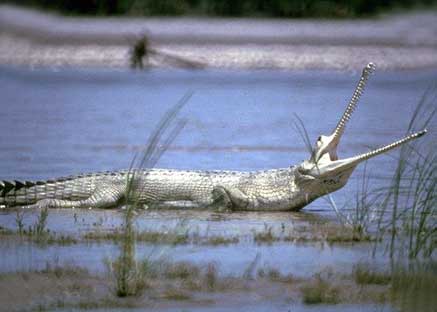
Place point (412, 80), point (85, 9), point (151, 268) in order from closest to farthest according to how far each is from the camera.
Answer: point (151, 268)
point (85, 9)
point (412, 80)

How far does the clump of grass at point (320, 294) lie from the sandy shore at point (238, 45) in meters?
18.9

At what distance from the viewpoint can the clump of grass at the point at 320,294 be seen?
8.13 metres

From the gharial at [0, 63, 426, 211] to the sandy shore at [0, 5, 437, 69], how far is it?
15.3m

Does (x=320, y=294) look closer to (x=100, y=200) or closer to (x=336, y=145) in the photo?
(x=336, y=145)

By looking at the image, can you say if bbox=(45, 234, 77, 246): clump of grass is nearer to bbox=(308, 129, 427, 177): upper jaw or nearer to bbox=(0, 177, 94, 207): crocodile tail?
bbox=(0, 177, 94, 207): crocodile tail

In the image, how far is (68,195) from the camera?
12.0 m

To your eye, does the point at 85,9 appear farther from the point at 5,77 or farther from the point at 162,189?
the point at 162,189

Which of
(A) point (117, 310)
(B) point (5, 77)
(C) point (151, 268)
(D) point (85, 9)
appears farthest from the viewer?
(B) point (5, 77)

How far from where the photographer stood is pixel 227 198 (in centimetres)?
1173

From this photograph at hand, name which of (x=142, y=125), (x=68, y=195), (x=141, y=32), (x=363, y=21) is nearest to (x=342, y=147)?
(x=142, y=125)

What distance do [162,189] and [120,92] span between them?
14723 millimetres

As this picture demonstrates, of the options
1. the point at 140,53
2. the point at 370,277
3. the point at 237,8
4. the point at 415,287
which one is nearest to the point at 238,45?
the point at 237,8

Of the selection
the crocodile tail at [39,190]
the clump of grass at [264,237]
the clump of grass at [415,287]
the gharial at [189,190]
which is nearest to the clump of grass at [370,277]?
the clump of grass at [415,287]

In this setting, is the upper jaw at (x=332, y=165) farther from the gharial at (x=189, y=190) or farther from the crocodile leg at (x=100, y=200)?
the crocodile leg at (x=100, y=200)
